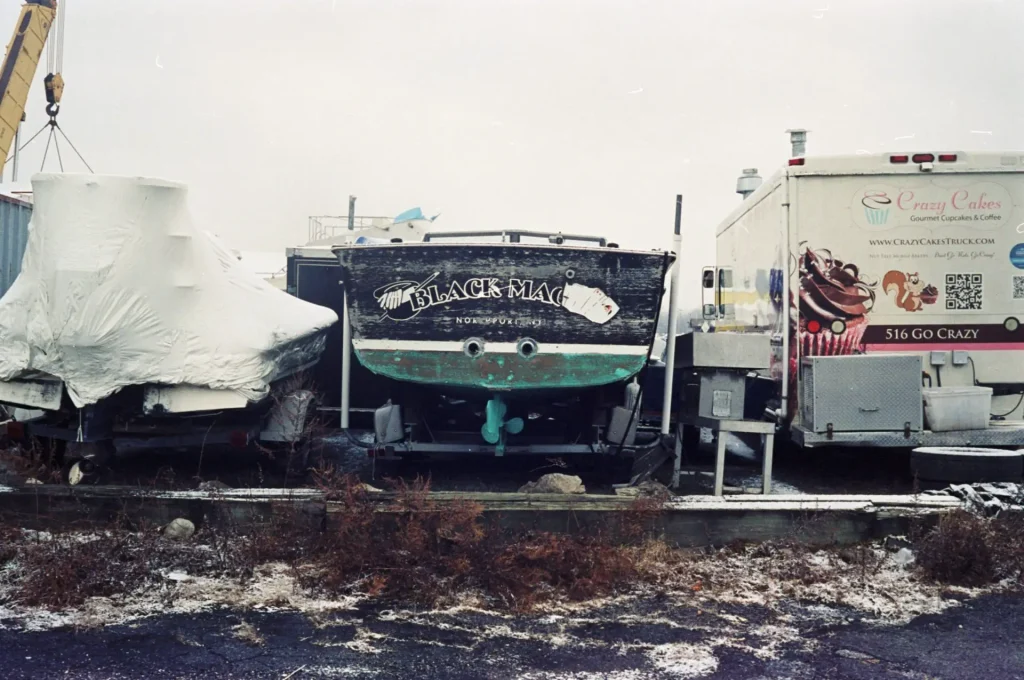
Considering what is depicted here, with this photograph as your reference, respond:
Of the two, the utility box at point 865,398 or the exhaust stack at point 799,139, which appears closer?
the utility box at point 865,398

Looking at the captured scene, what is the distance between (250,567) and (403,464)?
130 inches

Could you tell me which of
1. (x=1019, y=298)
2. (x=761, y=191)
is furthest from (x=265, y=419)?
(x=1019, y=298)

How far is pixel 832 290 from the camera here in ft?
25.1

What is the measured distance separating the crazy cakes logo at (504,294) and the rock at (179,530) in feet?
7.25

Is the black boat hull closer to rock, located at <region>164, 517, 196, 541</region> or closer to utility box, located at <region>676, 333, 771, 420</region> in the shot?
utility box, located at <region>676, 333, 771, 420</region>

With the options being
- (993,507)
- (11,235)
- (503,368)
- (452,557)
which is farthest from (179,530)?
(11,235)

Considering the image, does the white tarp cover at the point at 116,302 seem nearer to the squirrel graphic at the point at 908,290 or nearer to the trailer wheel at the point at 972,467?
the trailer wheel at the point at 972,467

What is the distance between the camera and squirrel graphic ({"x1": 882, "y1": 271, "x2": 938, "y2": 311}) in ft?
25.0

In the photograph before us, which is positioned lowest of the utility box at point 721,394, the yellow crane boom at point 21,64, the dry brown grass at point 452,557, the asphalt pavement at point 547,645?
the asphalt pavement at point 547,645

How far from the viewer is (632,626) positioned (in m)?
4.38

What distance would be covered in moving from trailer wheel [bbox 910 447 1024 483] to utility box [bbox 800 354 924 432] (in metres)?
0.57

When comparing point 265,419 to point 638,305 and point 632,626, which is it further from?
point 632,626

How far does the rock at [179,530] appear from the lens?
5512 millimetres

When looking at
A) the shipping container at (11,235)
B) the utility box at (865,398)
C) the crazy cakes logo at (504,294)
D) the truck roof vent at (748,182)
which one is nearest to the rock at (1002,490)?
the utility box at (865,398)
